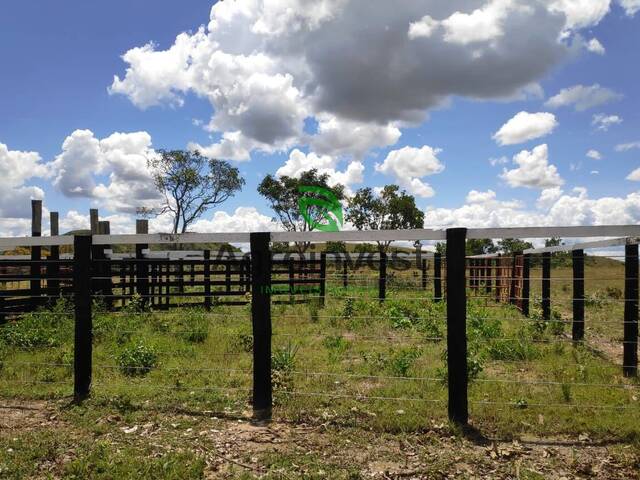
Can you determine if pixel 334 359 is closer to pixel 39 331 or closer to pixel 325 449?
pixel 325 449

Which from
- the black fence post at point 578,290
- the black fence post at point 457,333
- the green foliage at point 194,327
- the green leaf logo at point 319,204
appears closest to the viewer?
the black fence post at point 457,333

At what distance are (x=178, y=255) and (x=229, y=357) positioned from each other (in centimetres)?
976

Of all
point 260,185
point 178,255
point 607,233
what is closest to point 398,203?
point 260,185

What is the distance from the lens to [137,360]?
6.77 meters

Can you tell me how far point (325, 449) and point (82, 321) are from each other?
3444mm

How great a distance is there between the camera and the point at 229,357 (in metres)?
7.62

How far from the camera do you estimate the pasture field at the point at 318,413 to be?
13.2ft

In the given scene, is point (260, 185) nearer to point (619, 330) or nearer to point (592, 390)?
point (619, 330)

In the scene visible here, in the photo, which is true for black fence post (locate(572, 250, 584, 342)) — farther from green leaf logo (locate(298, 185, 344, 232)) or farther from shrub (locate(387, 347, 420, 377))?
green leaf logo (locate(298, 185, 344, 232))

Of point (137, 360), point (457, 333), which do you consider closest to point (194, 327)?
point (137, 360)

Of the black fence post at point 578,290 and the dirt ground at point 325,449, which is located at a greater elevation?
the black fence post at point 578,290

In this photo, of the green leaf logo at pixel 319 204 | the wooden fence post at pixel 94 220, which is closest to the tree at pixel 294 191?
the green leaf logo at pixel 319 204

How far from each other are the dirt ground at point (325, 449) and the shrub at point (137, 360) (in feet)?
5.08

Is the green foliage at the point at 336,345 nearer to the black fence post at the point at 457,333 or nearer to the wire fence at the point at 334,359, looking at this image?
the wire fence at the point at 334,359
